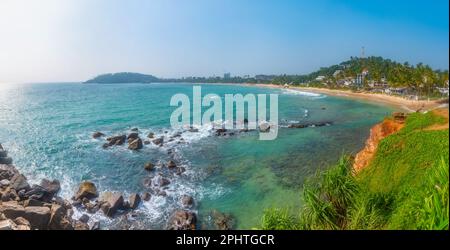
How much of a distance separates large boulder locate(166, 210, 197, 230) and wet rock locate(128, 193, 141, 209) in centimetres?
216

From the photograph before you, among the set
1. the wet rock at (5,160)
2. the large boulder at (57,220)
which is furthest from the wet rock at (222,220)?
the wet rock at (5,160)

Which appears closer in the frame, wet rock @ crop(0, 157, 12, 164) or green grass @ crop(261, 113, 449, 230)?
green grass @ crop(261, 113, 449, 230)

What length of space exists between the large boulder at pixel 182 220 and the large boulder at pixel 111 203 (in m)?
2.71

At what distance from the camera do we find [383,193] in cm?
780

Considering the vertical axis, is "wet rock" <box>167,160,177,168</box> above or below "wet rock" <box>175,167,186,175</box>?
above

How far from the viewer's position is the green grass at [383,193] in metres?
5.20

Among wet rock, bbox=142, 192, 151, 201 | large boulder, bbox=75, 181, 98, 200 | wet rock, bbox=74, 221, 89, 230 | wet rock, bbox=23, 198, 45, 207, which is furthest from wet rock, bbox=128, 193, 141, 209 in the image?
wet rock, bbox=23, 198, 45, 207

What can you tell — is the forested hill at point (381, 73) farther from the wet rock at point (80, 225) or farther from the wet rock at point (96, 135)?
the wet rock at point (96, 135)

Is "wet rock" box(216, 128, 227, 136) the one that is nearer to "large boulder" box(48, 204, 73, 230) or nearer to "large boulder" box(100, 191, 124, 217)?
"large boulder" box(100, 191, 124, 217)

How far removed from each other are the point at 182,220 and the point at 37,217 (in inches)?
205

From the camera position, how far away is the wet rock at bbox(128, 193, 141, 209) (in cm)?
1383
